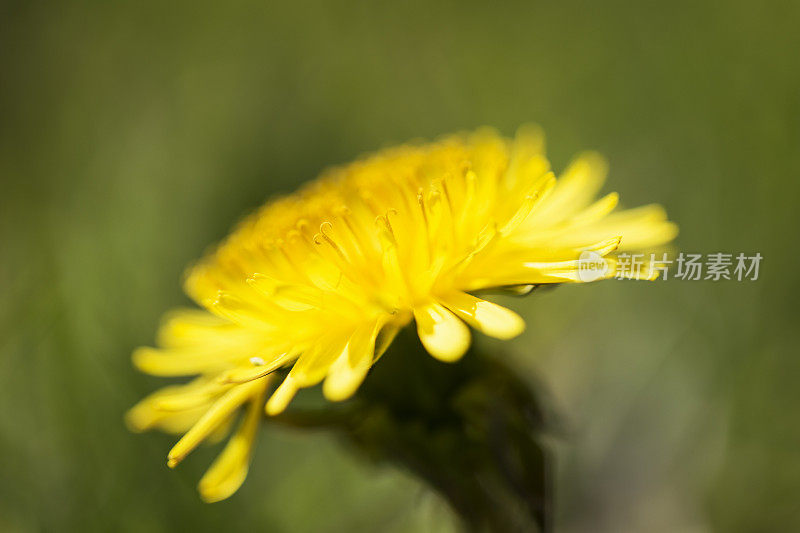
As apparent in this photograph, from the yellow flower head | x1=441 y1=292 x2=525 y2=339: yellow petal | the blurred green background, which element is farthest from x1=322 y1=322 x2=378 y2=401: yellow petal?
the blurred green background

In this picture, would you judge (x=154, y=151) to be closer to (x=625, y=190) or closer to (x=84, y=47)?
(x=84, y=47)

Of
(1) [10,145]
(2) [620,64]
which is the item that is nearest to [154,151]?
(1) [10,145]

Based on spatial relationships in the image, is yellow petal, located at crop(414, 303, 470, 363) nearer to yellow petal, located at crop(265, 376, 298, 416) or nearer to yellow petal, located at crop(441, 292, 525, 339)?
yellow petal, located at crop(441, 292, 525, 339)

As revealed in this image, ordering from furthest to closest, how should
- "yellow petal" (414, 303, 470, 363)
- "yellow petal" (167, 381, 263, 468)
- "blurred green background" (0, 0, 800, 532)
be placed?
"blurred green background" (0, 0, 800, 532), "yellow petal" (167, 381, 263, 468), "yellow petal" (414, 303, 470, 363)

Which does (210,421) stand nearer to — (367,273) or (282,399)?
(282,399)

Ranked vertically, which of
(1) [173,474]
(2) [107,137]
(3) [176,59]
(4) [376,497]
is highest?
(3) [176,59]

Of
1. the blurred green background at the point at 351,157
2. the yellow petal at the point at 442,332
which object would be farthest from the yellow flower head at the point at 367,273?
the blurred green background at the point at 351,157

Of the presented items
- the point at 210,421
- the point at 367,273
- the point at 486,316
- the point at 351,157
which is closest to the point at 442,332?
the point at 486,316
